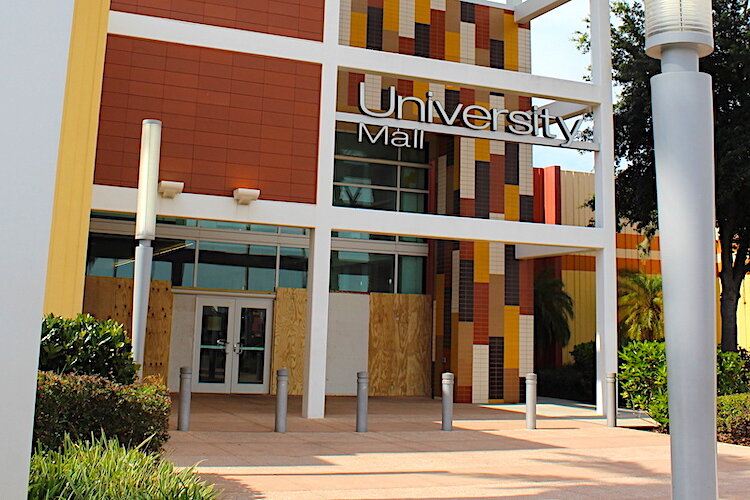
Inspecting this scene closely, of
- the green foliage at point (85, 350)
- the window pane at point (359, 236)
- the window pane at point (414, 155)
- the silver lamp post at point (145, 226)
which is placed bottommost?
the green foliage at point (85, 350)

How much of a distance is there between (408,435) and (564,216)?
49.7ft

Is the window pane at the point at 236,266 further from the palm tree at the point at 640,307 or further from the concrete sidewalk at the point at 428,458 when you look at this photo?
the palm tree at the point at 640,307

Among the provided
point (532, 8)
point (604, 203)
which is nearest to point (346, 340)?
point (604, 203)

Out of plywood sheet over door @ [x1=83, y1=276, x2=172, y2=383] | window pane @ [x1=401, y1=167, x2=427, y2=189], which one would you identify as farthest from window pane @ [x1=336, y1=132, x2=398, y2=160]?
plywood sheet over door @ [x1=83, y1=276, x2=172, y2=383]

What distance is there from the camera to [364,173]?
21359mm

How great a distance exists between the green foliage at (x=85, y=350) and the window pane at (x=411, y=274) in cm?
1371

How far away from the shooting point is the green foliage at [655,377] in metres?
14.1

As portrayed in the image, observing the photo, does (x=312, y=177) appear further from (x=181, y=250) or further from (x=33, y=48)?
(x=33, y=48)

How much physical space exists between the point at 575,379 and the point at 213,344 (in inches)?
418

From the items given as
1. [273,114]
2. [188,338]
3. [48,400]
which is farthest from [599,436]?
[188,338]

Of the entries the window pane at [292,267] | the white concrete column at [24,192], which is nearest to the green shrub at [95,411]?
the white concrete column at [24,192]

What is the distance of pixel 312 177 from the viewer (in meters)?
15.2

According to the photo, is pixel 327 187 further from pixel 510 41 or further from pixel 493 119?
pixel 510 41

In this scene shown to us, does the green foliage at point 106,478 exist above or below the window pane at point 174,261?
below
